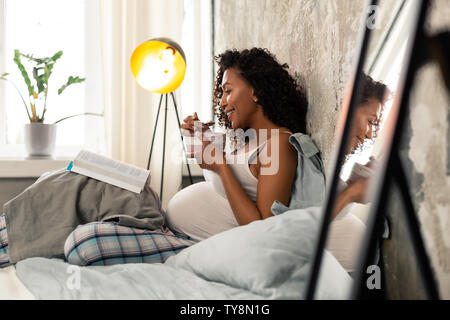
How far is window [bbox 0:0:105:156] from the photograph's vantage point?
266cm

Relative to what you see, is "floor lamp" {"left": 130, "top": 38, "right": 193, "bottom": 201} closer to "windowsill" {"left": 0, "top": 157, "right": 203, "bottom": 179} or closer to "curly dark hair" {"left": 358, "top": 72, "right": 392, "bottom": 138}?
"windowsill" {"left": 0, "top": 157, "right": 203, "bottom": 179}

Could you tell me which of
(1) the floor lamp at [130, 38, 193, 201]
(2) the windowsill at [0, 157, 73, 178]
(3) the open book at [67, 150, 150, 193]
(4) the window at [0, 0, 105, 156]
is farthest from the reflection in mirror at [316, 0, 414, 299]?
(4) the window at [0, 0, 105, 156]

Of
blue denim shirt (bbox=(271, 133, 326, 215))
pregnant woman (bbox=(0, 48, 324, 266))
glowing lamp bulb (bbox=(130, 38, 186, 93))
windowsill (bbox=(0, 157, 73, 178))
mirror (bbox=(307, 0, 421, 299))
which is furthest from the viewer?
windowsill (bbox=(0, 157, 73, 178))

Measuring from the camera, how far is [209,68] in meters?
2.79

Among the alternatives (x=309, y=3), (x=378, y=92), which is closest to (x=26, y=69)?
(x=309, y=3)

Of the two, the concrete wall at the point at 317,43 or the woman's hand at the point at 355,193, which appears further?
the concrete wall at the point at 317,43

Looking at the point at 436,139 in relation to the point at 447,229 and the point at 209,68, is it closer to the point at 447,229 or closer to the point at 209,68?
the point at 447,229

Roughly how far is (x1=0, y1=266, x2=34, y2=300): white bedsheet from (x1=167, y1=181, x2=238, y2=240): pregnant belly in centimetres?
53

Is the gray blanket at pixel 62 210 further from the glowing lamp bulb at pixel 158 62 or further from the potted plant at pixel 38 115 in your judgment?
the potted plant at pixel 38 115

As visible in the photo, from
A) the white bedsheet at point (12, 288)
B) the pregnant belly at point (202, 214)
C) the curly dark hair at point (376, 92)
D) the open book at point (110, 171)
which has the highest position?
the curly dark hair at point (376, 92)

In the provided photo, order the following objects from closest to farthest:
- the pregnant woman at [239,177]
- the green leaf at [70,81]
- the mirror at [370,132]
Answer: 1. the mirror at [370,132]
2. the pregnant woman at [239,177]
3. the green leaf at [70,81]

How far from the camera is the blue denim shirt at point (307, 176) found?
131cm

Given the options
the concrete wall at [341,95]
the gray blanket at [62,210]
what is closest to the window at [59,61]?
the concrete wall at [341,95]

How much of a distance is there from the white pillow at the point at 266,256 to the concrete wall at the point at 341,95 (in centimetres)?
21
